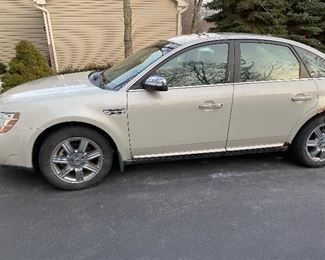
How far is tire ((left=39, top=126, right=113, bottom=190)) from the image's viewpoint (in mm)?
3605

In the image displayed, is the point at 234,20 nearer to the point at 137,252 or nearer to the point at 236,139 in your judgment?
the point at 236,139

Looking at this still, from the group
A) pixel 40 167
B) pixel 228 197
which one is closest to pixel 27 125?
pixel 40 167

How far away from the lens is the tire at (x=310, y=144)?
165 inches

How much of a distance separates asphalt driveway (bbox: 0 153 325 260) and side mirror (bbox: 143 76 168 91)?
103 cm

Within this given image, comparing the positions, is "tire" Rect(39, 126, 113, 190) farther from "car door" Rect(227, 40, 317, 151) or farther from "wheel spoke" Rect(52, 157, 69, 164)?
"car door" Rect(227, 40, 317, 151)

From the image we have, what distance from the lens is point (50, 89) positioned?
12.6ft

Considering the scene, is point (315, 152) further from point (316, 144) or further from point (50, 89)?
point (50, 89)

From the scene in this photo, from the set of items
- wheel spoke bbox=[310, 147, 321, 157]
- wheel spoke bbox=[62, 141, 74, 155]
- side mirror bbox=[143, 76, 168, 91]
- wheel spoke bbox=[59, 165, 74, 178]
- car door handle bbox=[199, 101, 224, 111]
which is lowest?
wheel spoke bbox=[310, 147, 321, 157]

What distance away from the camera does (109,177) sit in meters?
4.06

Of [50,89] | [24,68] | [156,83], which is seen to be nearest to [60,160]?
[50,89]

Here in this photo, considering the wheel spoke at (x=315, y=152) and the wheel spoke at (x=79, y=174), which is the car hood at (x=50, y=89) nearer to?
the wheel spoke at (x=79, y=174)

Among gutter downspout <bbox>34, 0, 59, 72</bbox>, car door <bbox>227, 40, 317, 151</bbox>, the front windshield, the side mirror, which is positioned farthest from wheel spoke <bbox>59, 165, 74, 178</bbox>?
gutter downspout <bbox>34, 0, 59, 72</bbox>

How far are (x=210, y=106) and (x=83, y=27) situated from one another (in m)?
8.96

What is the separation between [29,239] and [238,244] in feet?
5.56
